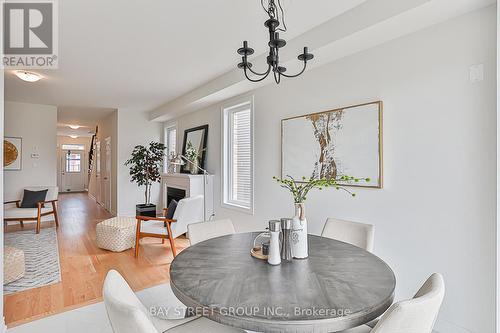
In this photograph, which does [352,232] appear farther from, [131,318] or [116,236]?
[116,236]

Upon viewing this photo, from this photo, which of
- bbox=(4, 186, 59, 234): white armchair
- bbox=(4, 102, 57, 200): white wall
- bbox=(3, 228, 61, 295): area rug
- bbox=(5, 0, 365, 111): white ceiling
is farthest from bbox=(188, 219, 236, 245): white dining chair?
bbox=(4, 102, 57, 200): white wall

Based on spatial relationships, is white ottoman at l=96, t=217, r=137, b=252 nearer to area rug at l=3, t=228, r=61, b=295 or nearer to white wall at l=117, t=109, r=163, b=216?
area rug at l=3, t=228, r=61, b=295

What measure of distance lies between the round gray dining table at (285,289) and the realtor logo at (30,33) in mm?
2217

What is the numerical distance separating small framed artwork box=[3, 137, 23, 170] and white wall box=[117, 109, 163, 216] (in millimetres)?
1829

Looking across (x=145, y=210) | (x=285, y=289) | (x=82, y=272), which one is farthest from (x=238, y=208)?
(x=285, y=289)

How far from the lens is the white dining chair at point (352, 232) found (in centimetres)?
203

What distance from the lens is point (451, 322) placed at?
1.93 m

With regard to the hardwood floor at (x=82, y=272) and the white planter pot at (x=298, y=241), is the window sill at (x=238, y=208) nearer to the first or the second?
the hardwood floor at (x=82, y=272)

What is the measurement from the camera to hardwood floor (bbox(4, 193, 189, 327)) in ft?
7.90

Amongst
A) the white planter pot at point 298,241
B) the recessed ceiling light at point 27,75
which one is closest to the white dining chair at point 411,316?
the white planter pot at point 298,241

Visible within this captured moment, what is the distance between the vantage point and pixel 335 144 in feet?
8.69

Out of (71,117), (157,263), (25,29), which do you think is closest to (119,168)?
(71,117)

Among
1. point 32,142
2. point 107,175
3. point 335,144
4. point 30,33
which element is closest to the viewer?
point 30,33

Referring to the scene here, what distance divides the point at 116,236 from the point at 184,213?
3.43 feet
